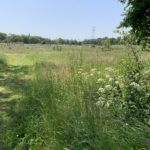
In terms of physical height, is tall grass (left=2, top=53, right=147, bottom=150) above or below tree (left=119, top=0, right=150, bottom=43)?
below

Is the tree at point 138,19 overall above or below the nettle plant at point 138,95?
above

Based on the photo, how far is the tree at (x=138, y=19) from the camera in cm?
836

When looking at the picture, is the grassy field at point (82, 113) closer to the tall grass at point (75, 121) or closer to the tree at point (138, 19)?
the tall grass at point (75, 121)

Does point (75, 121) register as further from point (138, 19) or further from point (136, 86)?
point (138, 19)

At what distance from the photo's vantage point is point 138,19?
8.90 metres

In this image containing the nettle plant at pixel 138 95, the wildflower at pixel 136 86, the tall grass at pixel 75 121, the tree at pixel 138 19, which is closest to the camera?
the tall grass at pixel 75 121

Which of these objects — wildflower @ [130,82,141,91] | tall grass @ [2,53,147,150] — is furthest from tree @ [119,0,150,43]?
wildflower @ [130,82,141,91]

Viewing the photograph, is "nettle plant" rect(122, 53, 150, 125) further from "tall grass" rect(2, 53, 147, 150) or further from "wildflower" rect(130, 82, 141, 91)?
"tall grass" rect(2, 53, 147, 150)

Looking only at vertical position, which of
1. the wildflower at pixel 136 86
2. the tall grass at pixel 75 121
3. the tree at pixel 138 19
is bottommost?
the tall grass at pixel 75 121

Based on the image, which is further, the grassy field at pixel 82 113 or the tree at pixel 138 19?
the tree at pixel 138 19

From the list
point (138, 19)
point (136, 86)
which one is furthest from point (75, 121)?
point (138, 19)

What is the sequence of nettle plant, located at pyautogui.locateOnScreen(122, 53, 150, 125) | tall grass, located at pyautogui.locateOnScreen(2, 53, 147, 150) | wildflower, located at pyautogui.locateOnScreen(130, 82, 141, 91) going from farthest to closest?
1. wildflower, located at pyautogui.locateOnScreen(130, 82, 141, 91)
2. nettle plant, located at pyautogui.locateOnScreen(122, 53, 150, 125)
3. tall grass, located at pyautogui.locateOnScreen(2, 53, 147, 150)

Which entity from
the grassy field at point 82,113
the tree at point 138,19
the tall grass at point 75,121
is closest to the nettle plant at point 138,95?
the grassy field at point 82,113

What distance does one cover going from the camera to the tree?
27.4 feet
